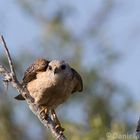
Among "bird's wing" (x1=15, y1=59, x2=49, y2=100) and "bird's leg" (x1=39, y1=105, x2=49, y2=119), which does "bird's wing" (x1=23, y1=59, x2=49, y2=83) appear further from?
"bird's leg" (x1=39, y1=105, x2=49, y2=119)

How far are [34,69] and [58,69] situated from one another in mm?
242

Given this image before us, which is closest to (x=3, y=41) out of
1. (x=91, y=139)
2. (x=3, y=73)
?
(x=3, y=73)

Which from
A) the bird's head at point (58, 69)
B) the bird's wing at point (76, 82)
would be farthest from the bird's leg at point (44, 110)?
the bird's wing at point (76, 82)

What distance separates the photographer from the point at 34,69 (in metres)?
7.61

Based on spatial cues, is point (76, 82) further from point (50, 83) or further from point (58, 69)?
point (50, 83)

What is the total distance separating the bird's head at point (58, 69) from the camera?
7.50 metres

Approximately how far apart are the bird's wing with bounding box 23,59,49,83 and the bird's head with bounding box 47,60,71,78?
0.38ft

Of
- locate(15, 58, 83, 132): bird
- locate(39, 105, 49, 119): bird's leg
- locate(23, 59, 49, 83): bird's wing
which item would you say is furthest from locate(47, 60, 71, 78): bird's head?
locate(39, 105, 49, 119): bird's leg

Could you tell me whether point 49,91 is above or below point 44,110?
above

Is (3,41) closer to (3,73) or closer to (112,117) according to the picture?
(3,73)

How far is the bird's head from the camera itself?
7496mm

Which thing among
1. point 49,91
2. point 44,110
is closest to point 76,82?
point 49,91

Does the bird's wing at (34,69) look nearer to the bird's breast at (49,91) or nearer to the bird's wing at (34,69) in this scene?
the bird's wing at (34,69)

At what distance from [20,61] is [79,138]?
427 cm
